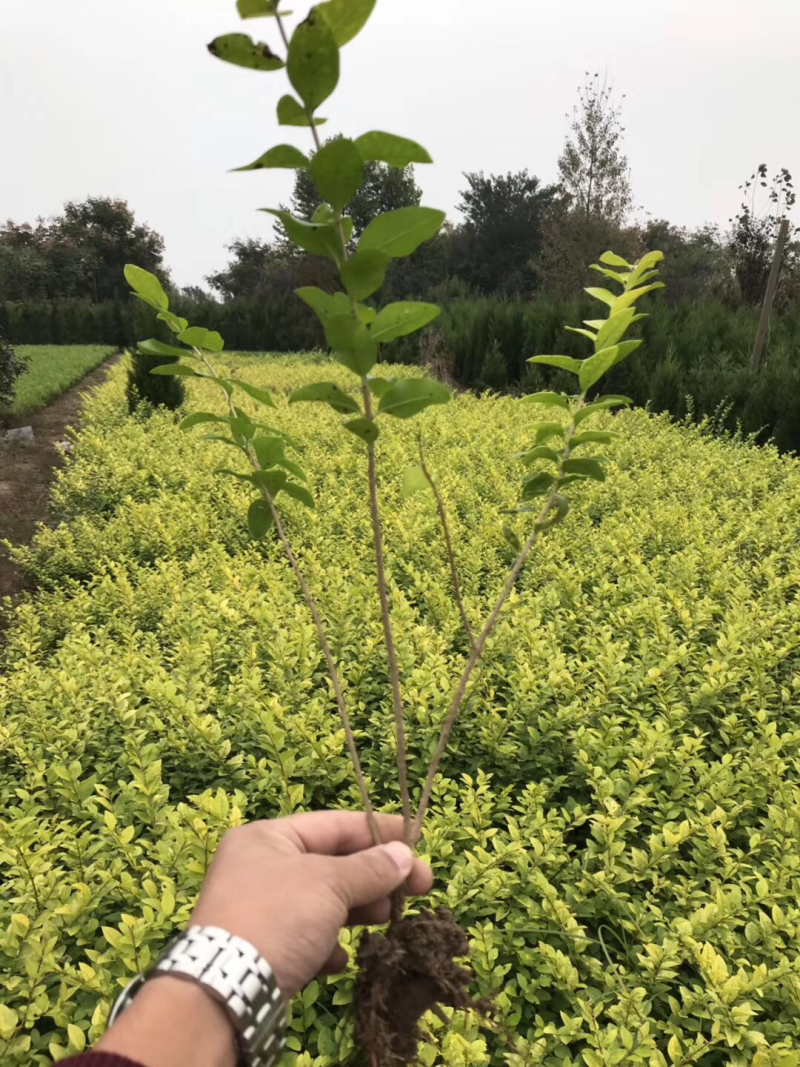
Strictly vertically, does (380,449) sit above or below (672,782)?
above

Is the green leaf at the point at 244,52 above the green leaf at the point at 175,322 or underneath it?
above

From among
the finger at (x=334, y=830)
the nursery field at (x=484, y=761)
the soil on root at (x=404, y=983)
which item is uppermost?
the finger at (x=334, y=830)

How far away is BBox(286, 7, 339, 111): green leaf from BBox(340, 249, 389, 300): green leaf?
0.55ft

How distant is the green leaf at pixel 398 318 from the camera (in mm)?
854

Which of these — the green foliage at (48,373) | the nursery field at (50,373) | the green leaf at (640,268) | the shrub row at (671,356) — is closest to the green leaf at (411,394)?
the green leaf at (640,268)

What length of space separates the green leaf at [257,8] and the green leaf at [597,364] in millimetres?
630

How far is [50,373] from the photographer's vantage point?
13680mm

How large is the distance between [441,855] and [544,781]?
0.38 meters

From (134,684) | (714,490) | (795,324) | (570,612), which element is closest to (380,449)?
(714,490)

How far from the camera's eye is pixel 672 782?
1783 mm

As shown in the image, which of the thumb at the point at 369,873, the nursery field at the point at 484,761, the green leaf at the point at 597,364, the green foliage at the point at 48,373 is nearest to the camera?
the thumb at the point at 369,873

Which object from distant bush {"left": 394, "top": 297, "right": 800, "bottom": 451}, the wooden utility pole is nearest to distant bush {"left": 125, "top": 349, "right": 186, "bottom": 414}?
distant bush {"left": 394, "top": 297, "right": 800, "bottom": 451}

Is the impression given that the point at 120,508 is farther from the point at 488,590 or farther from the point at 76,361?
the point at 76,361

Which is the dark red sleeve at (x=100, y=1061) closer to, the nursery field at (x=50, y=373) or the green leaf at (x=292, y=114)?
the green leaf at (x=292, y=114)
